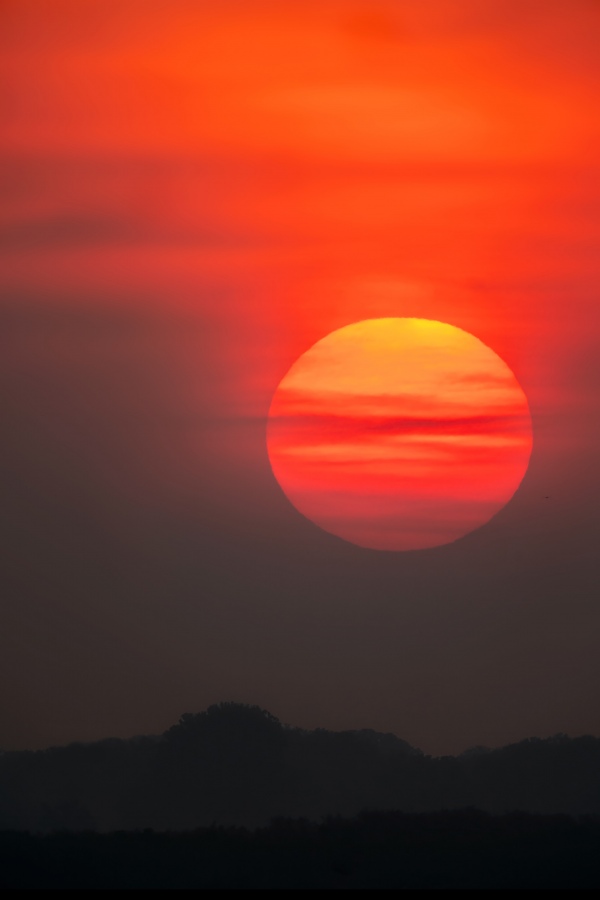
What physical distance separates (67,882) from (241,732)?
11.4 metres

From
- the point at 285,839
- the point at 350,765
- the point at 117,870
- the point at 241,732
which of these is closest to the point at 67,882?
the point at 117,870

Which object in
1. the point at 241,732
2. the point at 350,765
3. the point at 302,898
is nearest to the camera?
the point at 302,898

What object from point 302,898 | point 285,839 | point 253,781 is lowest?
point 302,898

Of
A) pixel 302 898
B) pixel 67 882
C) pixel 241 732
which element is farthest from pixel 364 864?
pixel 241 732

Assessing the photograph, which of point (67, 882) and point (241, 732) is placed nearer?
point (67, 882)

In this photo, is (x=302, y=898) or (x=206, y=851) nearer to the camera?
(x=302, y=898)

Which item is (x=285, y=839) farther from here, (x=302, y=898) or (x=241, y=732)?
(x=241, y=732)

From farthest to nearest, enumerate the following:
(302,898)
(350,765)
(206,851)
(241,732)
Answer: (241,732) < (350,765) < (206,851) < (302,898)

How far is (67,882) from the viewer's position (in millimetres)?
33188

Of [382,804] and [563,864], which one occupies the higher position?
[382,804]

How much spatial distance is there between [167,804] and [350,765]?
591 cm

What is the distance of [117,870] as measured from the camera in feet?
110

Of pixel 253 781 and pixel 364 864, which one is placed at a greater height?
pixel 253 781

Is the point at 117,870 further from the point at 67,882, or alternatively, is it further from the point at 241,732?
the point at 241,732
